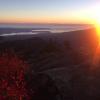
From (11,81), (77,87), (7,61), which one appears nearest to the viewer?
(11,81)

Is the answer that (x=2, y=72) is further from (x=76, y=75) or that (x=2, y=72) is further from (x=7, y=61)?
(x=76, y=75)

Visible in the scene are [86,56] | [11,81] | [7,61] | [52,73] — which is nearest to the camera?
[11,81]

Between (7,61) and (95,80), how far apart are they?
28.4 ft

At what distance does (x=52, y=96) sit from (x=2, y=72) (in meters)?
5.26

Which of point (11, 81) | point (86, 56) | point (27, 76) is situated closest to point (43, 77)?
point (27, 76)

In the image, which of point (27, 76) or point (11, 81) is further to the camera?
point (27, 76)

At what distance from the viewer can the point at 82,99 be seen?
23766 millimetres

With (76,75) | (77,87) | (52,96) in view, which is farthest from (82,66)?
(52,96)

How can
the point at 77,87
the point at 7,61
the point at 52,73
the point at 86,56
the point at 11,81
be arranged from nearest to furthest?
the point at 11,81
the point at 77,87
the point at 52,73
the point at 7,61
the point at 86,56

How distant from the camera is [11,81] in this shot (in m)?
23.6

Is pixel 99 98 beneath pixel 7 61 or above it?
beneath

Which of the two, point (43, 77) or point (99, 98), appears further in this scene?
point (43, 77)

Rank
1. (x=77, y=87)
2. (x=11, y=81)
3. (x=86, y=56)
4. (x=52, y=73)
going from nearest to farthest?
(x=11, y=81), (x=77, y=87), (x=52, y=73), (x=86, y=56)

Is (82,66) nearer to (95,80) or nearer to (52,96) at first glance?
(95,80)
